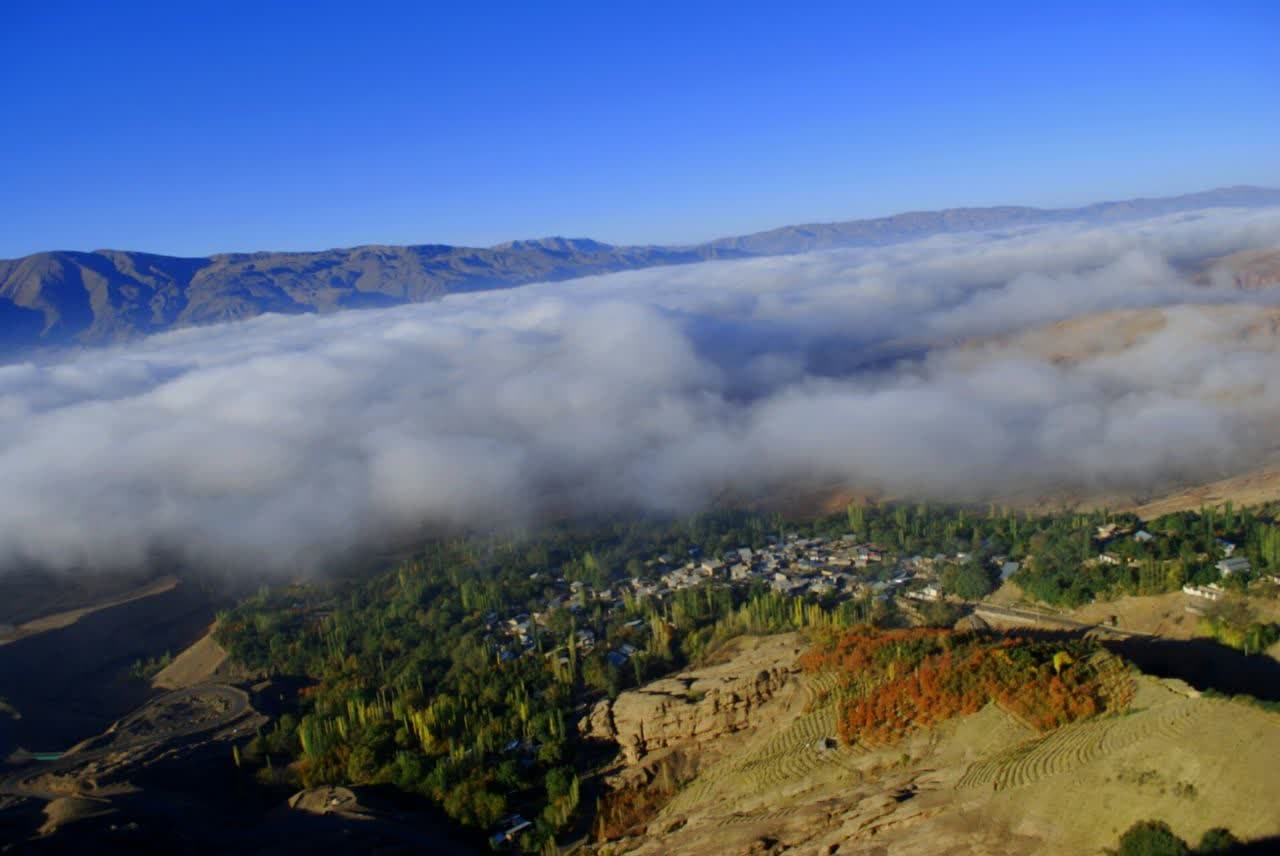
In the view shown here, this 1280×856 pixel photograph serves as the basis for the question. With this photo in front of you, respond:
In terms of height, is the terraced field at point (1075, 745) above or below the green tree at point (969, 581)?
above

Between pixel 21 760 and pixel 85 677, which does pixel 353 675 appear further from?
pixel 85 677

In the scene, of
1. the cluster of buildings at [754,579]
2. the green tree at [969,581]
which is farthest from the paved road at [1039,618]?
the cluster of buildings at [754,579]

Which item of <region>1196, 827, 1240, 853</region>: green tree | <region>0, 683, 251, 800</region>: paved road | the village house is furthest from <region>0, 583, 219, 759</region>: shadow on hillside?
the village house

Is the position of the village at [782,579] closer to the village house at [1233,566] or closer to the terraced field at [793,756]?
the village house at [1233,566]

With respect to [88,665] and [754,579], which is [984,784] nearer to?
[754,579]

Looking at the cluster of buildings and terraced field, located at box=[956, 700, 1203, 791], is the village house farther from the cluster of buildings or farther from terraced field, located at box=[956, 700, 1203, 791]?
terraced field, located at box=[956, 700, 1203, 791]

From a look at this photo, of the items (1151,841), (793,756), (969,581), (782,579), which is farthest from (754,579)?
(1151,841)

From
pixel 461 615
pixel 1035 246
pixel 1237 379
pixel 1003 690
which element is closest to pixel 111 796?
pixel 461 615
